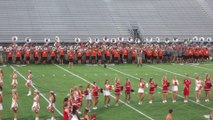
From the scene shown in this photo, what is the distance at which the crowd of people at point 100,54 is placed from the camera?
32.4 meters

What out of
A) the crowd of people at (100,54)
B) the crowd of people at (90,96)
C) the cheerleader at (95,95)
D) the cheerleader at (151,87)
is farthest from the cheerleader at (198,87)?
the crowd of people at (100,54)

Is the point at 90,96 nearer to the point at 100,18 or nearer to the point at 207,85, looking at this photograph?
the point at 207,85

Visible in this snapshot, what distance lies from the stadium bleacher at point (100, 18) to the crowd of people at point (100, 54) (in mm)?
8032

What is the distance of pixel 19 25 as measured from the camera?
41906mm

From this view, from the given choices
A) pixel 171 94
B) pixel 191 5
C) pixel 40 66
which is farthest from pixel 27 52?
pixel 191 5

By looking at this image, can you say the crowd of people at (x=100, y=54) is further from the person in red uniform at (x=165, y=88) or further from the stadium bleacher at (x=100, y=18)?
the person in red uniform at (x=165, y=88)

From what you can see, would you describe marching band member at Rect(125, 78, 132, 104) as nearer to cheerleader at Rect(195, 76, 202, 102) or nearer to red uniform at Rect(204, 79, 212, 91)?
cheerleader at Rect(195, 76, 202, 102)

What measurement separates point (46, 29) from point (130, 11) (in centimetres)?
947

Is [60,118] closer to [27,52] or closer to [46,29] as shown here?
[27,52]

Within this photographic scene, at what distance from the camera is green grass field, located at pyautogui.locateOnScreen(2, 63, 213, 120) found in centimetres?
1948

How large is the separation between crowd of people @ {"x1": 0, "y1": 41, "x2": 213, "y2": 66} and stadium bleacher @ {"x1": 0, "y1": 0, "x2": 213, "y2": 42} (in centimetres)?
803

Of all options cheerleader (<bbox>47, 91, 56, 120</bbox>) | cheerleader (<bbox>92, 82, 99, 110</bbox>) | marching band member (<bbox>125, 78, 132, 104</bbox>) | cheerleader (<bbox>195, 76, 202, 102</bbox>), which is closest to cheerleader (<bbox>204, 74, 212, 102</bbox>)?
cheerleader (<bbox>195, 76, 202, 102</bbox>)

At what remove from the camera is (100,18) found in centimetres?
4531

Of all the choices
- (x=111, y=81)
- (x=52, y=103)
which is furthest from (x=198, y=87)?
(x=52, y=103)
